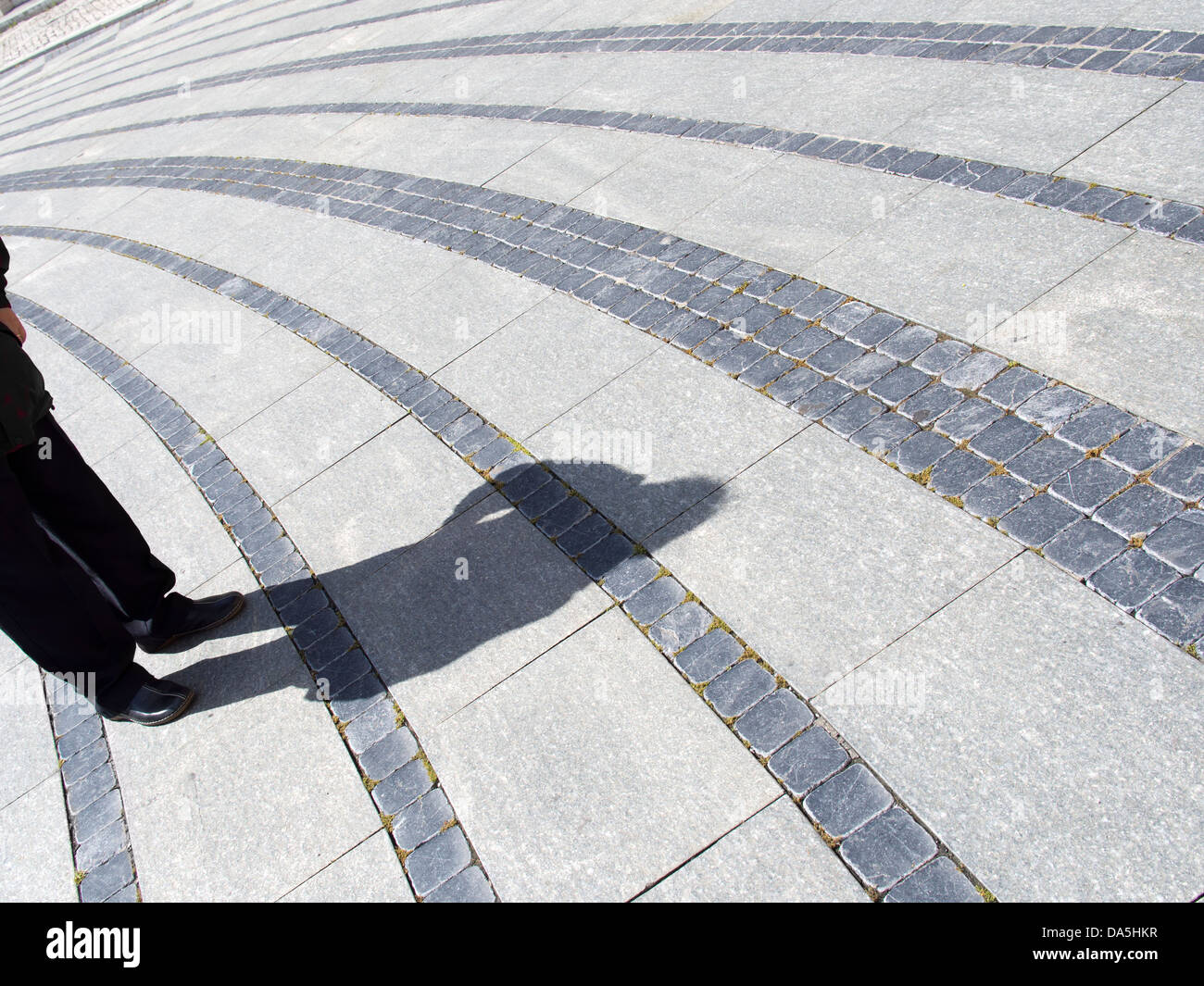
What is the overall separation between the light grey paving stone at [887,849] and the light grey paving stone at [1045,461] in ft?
4.44

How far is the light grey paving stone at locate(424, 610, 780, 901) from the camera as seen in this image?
2.95m

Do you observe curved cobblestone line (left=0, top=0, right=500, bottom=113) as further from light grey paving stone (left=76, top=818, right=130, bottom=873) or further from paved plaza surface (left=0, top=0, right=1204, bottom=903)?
light grey paving stone (left=76, top=818, right=130, bottom=873)

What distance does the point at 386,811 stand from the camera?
3.30m

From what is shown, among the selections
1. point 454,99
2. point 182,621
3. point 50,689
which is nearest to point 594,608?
point 182,621

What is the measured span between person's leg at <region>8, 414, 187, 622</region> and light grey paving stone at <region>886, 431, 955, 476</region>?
9.30 feet

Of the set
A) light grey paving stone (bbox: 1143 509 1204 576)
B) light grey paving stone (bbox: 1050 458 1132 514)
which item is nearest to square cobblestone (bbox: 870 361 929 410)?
light grey paving stone (bbox: 1050 458 1132 514)

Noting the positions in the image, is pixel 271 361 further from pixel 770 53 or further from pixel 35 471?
pixel 770 53

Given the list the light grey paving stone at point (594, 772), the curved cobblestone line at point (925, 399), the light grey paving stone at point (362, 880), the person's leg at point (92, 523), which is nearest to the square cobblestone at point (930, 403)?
the curved cobblestone line at point (925, 399)

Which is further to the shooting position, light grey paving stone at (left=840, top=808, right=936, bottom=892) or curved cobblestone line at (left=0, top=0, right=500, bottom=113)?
curved cobblestone line at (left=0, top=0, right=500, bottom=113)

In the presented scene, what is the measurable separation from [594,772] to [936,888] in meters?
1.05

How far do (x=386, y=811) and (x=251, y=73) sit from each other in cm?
1068

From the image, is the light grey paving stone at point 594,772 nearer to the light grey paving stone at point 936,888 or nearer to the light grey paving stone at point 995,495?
the light grey paving stone at point 936,888

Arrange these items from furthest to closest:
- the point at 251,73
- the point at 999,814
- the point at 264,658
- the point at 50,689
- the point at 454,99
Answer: the point at 251,73, the point at 454,99, the point at 50,689, the point at 264,658, the point at 999,814

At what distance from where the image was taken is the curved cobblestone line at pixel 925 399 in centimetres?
322
